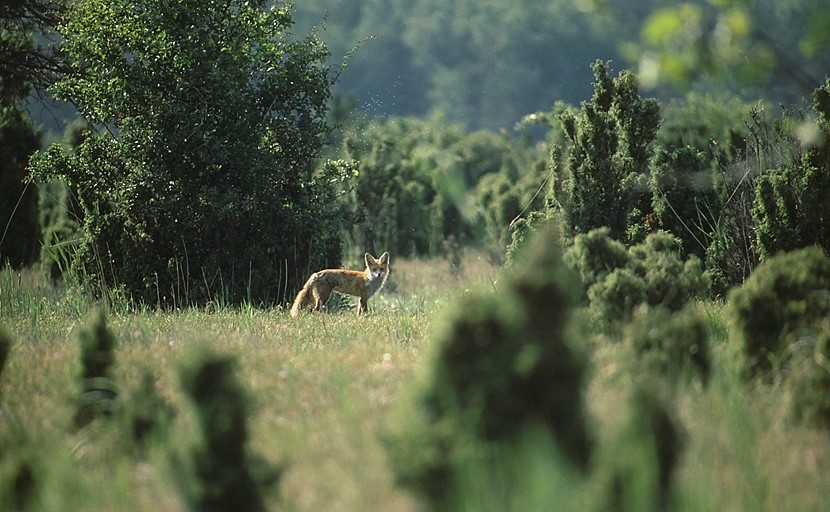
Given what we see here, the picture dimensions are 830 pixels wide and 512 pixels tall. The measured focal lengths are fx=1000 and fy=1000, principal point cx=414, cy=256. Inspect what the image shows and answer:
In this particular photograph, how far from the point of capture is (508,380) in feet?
12.6

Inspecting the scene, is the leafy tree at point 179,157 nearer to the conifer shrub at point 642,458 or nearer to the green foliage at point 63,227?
the green foliage at point 63,227

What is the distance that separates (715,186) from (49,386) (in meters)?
6.83

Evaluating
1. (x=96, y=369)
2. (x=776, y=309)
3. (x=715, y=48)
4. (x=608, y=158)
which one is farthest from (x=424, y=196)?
(x=715, y=48)

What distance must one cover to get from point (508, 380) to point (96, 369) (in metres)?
2.52

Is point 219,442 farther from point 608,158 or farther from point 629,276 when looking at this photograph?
point 608,158

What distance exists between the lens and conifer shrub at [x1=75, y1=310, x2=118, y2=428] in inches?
202

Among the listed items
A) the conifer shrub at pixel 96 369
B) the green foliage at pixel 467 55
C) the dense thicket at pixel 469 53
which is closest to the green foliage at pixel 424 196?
the conifer shrub at pixel 96 369

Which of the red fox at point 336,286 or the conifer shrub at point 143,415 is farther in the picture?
the red fox at point 336,286

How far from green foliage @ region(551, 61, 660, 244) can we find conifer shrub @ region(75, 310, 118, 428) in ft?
18.8

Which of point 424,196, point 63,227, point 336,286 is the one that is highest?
point 424,196

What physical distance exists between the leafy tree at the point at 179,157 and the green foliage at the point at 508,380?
8.32m

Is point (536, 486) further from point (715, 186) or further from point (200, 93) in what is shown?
point (200, 93)

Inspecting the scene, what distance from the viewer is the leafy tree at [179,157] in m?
12.1

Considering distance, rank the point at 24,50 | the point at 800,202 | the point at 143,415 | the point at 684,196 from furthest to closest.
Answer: the point at 24,50
the point at 684,196
the point at 800,202
the point at 143,415
